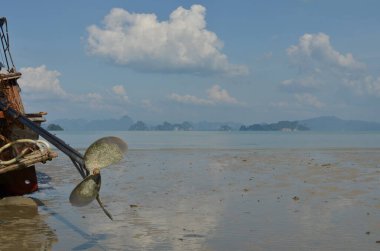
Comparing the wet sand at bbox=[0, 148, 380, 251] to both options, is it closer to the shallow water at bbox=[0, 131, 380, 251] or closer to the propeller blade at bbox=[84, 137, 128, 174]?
the shallow water at bbox=[0, 131, 380, 251]

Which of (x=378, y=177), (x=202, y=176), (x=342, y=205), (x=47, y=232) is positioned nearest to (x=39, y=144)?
(x=47, y=232)

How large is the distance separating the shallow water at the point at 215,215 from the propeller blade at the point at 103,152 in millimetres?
2141

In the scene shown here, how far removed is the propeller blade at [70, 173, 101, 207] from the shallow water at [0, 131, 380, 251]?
1.88 m

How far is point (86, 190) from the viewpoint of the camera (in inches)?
285

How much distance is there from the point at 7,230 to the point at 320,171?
1601cm

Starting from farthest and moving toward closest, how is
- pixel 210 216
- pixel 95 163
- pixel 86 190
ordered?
pixel 210 216
pixel 95 163
pixel 86 190

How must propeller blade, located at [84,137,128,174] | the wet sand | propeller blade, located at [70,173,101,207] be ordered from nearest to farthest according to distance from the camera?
propeller blade, located at [70,173,101,207], propeller blade, located at [84,137,128,174], the wet sand

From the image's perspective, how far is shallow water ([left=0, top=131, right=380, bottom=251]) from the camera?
9.27 metres

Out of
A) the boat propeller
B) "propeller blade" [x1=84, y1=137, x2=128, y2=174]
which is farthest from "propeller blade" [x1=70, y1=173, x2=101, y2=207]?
"propeller blade" [x1=84, y1=137, x2=128, y2=174]

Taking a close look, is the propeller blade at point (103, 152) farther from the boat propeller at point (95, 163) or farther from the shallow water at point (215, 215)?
the shallow water at point (215, 215)

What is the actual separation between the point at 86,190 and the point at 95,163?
0.45 meters

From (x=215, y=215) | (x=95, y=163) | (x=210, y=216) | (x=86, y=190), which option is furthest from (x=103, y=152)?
(x=215, y=215)

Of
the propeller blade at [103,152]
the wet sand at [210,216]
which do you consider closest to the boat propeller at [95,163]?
the propeller blade at [103,152]

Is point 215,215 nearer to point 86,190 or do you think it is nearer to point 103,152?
point 103,152
